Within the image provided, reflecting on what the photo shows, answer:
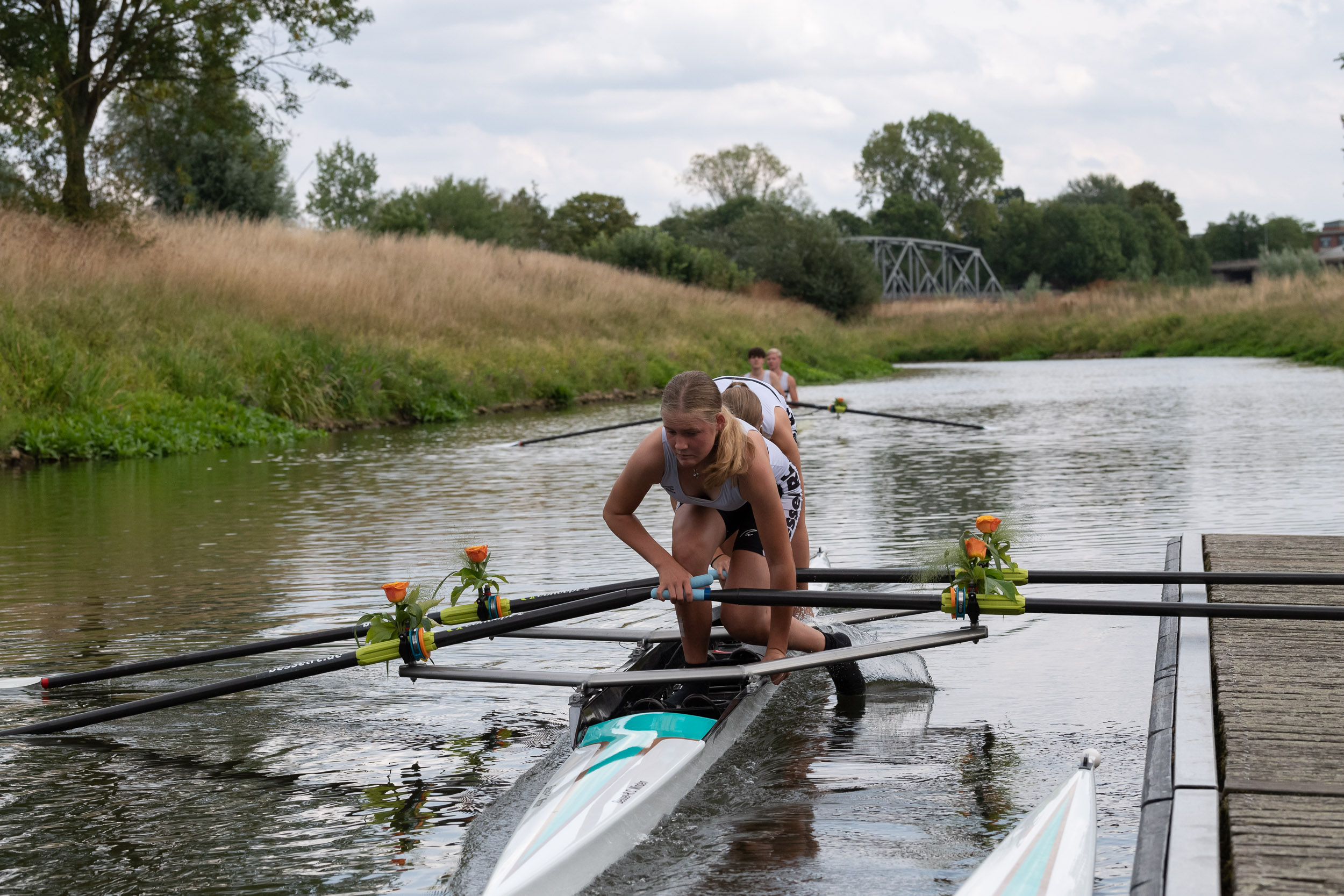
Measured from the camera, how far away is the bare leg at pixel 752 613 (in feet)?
16.8

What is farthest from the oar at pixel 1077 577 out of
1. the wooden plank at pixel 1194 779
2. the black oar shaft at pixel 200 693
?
the black oar shaft at pixel 200 693

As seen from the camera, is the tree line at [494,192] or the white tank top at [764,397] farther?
the tree line at [494,192]

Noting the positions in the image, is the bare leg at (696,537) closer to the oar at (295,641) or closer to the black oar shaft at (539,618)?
the oar at (295,641)

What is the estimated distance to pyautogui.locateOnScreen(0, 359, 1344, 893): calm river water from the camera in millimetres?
3924

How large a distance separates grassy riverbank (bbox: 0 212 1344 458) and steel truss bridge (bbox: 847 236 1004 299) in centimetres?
2496

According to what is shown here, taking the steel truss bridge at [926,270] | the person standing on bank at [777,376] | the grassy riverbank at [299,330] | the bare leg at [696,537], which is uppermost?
the steel truss bridge at [926,270]

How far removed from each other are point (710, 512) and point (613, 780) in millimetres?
1445

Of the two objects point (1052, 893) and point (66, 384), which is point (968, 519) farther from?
point (66, 384)

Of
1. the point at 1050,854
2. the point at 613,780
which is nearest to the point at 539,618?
the point at 613,780

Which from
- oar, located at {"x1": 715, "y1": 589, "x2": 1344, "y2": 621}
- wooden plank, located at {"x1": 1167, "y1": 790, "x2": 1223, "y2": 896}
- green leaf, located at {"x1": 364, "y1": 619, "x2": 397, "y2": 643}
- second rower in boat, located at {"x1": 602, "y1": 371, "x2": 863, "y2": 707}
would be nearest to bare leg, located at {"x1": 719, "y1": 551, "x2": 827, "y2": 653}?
second rower in boat, located at {"x1": 602, "y1": 371, "x2": 863, "y2": 707}

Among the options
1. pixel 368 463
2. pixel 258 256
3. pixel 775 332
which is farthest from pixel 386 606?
pixel 775 332

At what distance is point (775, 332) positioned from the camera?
1465 inches

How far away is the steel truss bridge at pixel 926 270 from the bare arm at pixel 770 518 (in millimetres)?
56647

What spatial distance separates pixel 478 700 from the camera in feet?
18.8
